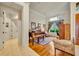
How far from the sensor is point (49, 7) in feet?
6.91

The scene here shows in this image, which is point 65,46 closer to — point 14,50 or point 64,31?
point 64,31

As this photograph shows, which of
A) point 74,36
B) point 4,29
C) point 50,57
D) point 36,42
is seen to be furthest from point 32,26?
point 74,36

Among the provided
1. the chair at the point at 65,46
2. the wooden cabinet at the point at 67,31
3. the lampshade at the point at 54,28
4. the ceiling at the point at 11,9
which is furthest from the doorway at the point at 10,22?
the wooden cabinet at the point at 67,31

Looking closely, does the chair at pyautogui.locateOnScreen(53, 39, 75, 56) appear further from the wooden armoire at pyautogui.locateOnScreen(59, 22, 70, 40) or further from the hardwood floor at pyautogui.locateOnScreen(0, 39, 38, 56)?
the hardwood floor at pyautogui.locateOnScreen(0, 39, 38, 56)

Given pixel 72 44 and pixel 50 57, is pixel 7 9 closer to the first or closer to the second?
pixel 50 57

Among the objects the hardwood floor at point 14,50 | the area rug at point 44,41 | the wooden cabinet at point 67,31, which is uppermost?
the wooden cabinet at point 67,31

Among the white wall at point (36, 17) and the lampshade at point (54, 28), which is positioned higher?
the white wall at point (36, 17)

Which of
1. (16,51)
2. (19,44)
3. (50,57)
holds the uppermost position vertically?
(19,44)

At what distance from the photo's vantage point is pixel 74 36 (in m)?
2.03

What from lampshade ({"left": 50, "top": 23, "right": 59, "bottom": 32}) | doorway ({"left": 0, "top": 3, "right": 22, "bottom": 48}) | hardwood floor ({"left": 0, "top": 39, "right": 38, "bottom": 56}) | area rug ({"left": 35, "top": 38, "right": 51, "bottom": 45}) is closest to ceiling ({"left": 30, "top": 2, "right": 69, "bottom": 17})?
lampshade ({"left": 50, "top": 23, "right": 59, "bottom": 32})

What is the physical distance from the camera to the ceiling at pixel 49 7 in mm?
2075

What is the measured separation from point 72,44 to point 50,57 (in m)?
0.51

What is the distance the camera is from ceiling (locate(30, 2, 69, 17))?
2.08m

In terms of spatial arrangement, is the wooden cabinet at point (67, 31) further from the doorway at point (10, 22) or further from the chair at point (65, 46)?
the doorway at point (10, 22)
